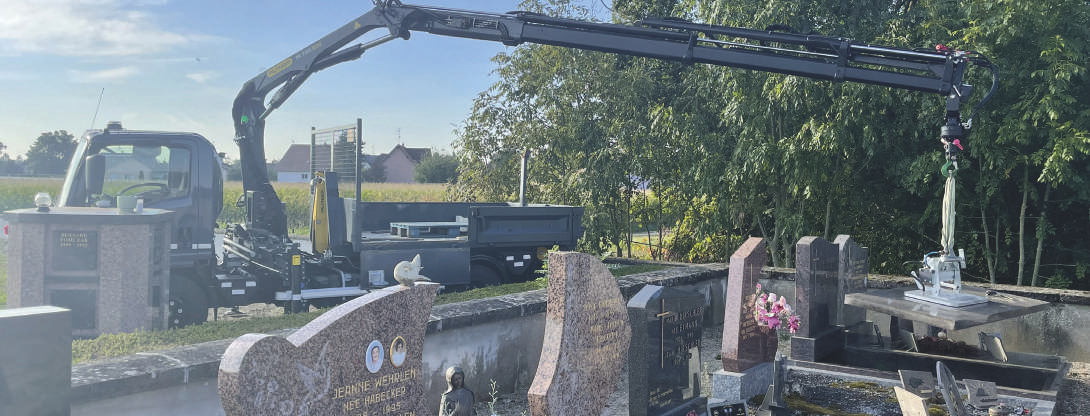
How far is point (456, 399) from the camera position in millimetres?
4590

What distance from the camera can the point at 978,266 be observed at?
37.8 ft

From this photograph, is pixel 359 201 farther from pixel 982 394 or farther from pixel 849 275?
pixel 982 394

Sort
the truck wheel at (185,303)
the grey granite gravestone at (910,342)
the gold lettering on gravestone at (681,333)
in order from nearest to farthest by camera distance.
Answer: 1. the gold lettering on gravestone at (681,333)
2. the grey granite gravestone at (910,342)
3. the truck wheel at (185,303)

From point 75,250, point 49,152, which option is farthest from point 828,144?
point 49,152

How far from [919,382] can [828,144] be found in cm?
442

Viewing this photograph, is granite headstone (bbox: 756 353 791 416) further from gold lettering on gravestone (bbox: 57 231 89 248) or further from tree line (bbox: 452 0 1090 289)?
gold lettering on gravestone (bbox: 57 231 89 248)

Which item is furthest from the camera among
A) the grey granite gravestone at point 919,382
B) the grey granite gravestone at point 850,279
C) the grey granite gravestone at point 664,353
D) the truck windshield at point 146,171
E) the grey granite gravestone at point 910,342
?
the truck windshield at point 146,171

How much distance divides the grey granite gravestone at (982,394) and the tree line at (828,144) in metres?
3.97

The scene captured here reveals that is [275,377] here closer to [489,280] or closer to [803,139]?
[489,280]

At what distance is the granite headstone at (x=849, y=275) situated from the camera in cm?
808

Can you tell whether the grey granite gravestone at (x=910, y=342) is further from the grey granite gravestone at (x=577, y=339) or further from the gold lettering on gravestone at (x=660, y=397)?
the grey granite gravestone at (x=577, y=339)

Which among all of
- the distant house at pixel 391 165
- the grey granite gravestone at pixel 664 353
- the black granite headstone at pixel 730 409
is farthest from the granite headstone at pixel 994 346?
the distant house at pixel 391 165

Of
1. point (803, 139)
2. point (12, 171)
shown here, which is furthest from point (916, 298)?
point (12, 171)

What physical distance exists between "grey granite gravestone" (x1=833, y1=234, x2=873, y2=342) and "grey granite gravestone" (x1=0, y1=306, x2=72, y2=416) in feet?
22.2
